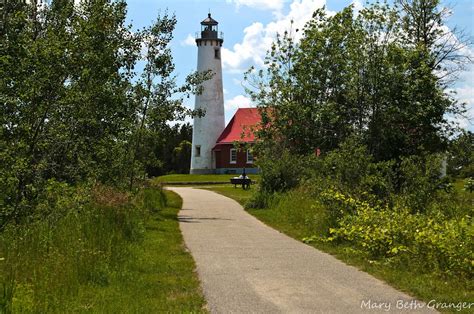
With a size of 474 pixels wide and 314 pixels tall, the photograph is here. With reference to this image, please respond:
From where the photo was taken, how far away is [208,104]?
62406 mm

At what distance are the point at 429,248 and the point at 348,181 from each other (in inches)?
242

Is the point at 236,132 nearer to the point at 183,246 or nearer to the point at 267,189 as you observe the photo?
the point at 267,189

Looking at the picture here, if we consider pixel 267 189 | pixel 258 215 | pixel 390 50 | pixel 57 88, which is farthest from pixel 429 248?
pixel 390 50

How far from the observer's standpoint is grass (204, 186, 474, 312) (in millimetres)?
7750

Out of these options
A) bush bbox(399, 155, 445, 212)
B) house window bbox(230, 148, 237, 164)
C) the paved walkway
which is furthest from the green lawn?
house window bbox(230, 148, 237, 164)

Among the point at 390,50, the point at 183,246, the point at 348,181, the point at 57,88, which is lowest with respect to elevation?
the point at 183,246

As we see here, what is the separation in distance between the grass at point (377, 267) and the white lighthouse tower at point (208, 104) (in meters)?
44.6

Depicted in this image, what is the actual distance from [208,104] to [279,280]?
54.3 metres

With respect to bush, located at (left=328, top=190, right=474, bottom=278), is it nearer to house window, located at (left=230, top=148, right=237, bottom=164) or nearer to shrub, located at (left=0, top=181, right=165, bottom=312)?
shrub, located at (left=0, top=181, right=165, bottom=312)

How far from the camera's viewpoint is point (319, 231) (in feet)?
46.3

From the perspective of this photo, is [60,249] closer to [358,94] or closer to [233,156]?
[358,94]

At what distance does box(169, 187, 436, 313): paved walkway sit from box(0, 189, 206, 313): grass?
41 cm

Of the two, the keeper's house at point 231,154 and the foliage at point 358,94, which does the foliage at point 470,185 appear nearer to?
the foliage at point 358,94

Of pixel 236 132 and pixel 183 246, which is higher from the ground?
pixel 236 132
